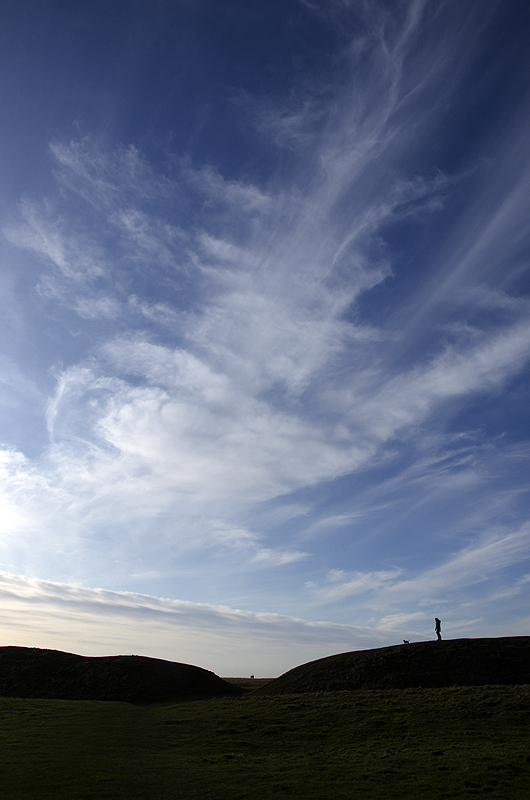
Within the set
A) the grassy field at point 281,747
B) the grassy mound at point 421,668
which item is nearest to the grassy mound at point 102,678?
the grassy mound at point 421,668

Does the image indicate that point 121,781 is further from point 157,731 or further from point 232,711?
point 232,711

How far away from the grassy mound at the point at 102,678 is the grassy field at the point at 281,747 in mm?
11969

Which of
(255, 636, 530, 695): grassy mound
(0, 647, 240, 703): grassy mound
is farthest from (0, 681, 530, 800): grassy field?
(0, 647, 240, 703): grassy mound

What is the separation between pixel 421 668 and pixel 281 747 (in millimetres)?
27213

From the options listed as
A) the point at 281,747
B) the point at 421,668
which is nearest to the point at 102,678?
the point at 421,668

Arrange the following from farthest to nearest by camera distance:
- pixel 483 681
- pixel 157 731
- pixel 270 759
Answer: pixel 483 681
pixel 157 731
pixel 270 759

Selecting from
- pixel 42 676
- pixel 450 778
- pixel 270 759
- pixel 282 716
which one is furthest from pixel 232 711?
pixel 42 676

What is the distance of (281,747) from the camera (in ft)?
99.8

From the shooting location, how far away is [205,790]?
20.4 m

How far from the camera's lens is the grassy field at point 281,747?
20.8 metres

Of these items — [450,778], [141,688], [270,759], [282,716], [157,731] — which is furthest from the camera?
[141,688]

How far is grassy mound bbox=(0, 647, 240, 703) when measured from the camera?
57188 millimetres

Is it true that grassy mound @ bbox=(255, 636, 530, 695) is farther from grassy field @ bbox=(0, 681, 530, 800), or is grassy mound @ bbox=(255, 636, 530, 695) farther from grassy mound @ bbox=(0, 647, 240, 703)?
grassy mound @ bbox=(0, 647, 240, 703)

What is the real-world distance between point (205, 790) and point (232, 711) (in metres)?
23.9
